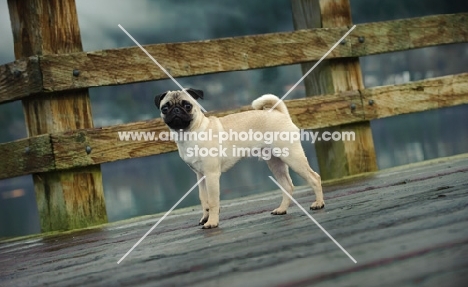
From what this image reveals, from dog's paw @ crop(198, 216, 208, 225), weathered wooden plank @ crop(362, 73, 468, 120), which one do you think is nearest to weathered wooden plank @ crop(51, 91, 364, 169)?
weathered wooden plank @ crop(362, 73, 468, 120)

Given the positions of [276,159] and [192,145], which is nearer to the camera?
[192,145]

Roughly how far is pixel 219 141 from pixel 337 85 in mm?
2141

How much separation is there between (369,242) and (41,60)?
3068 millimetres

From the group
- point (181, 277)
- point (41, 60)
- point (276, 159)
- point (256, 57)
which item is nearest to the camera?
point (181, 277)

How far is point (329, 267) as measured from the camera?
1384 mm

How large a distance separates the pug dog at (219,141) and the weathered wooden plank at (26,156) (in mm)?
1079

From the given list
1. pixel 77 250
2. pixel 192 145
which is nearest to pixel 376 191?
pixel 192 145

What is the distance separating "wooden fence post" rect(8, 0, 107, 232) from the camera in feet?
13.9

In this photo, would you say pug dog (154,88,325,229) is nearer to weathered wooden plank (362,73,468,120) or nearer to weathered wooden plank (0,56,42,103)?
weathered wooden plank (0,56,42,103)

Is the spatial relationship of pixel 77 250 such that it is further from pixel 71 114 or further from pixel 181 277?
pixel 71 114

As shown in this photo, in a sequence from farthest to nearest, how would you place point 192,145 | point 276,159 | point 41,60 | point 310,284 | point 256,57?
point 256,57, point 41,60, point 276,159, point 192,145, point 310,284

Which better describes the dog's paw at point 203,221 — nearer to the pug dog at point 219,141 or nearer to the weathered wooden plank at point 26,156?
the pug dog at point 219,141

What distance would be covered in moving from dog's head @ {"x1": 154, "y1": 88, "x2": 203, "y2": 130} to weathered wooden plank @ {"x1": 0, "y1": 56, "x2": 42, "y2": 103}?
3.44 feet

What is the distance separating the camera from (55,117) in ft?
14.0
